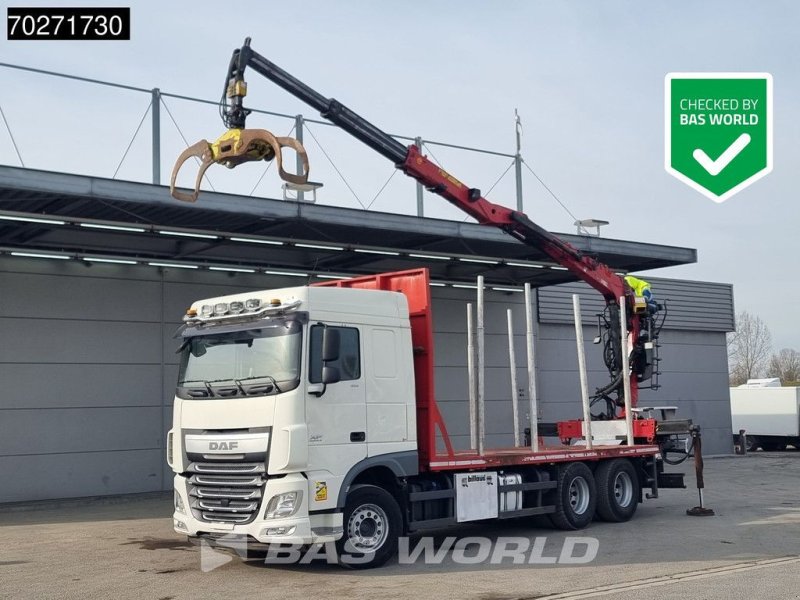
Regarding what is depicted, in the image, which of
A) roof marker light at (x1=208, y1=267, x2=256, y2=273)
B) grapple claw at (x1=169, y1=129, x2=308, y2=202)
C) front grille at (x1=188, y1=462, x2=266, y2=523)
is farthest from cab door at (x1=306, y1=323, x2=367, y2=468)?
roof marker light at (x1=208, y1=267, x2=256, y2=273)

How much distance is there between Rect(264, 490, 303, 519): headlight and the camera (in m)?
10.6

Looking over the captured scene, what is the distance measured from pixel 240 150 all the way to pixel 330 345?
302cm

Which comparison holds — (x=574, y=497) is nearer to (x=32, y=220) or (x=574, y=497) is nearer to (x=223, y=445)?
(x=223, y=445)

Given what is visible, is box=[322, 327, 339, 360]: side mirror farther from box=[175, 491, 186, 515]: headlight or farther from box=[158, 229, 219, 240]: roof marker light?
box=[158, 229, 219, 240]: roof marker light

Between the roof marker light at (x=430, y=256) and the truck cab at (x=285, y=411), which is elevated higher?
the roof marker light at (x=430, y=256)

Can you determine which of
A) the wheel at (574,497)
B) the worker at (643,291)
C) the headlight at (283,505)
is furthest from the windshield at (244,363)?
the worker at (643,291)

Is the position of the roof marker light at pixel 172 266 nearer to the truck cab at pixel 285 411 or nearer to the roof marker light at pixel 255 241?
the roof marker light at pixel 255 241

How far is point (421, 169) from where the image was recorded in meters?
→ 15.7

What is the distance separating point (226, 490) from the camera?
11.0 meters

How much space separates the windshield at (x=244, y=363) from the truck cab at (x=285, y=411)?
1cm

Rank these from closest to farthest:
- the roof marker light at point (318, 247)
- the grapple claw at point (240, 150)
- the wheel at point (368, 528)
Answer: the wheel at point (368, 528), the grapple claw at point (240, 150), the roof marker light at point (318, 247)

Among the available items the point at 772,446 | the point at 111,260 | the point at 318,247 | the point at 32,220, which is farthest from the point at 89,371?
the point at 772,446

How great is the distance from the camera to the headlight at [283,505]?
10.6m

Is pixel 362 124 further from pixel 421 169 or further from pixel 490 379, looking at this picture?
pixel 490 379
